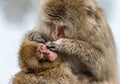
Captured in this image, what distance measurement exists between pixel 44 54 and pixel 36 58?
0.25ft

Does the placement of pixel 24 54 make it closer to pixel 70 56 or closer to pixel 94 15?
pixel 70 56

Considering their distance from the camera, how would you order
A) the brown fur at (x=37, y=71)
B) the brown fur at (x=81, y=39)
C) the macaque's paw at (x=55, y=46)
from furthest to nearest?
the brown fur at (x=81, y=39) → the macaque's paw at (x=55, y=46) → the brown fur at (x=37, y=71)

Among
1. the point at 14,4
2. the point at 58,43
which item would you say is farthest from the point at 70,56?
the point at 14,4

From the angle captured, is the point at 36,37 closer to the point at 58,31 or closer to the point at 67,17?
the point at 58,31

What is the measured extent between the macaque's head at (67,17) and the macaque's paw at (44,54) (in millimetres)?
234

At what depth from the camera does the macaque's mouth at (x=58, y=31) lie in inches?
187

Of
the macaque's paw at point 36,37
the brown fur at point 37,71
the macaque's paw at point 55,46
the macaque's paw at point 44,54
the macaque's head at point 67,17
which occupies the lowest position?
the brown fur at point 37,71

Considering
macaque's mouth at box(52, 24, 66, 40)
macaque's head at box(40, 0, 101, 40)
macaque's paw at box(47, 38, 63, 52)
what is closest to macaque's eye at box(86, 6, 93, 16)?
macaque's head at box(40, 0, 101, 40)

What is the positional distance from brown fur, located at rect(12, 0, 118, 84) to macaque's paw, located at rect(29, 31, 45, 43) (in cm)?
6

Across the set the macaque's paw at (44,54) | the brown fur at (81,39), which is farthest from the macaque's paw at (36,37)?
the macaque's paw at (44,54)

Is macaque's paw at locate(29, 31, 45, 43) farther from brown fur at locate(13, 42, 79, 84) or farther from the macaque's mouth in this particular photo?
brown fur at locate(13, 42, 79, 84)

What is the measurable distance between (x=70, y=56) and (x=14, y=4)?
3.66 m

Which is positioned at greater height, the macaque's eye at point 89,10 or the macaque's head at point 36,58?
the macaque's eye at point 89,10

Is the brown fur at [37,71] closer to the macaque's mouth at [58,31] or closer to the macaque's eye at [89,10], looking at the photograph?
the macaque's mouth at [58,31]
